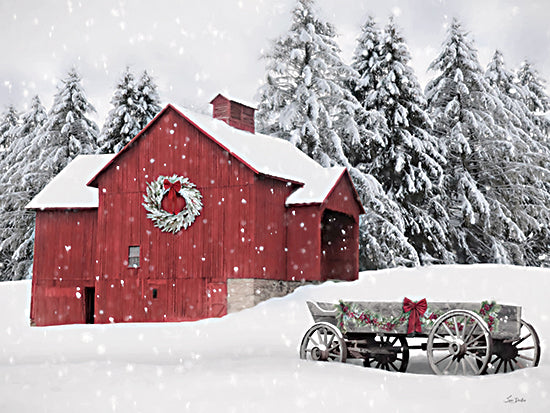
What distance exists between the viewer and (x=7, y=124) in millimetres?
46531

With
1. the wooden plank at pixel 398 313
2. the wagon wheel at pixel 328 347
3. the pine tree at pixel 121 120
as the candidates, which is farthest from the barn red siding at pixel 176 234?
the pine tree at pixel 121 120

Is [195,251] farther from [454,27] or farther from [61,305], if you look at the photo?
[454,27]

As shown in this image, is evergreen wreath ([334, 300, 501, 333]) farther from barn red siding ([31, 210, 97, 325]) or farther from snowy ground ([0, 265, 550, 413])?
barn red siding ([31, 210, 97, 325])

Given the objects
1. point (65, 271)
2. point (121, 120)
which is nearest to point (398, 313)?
point (65, 271)

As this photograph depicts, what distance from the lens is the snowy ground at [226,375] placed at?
870cm

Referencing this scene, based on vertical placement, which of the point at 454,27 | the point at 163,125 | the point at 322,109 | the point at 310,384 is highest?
the point at 454,27

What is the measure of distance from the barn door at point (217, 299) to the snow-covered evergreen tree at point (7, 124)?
27834mm

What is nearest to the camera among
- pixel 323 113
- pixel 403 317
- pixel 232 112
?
pixel 403 317

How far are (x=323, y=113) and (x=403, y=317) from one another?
22.0 m

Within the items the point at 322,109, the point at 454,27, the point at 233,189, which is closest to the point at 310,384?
the point at 233,189

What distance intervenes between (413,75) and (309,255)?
14400mm

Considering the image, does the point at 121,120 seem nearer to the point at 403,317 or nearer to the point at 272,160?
the point at 272,160

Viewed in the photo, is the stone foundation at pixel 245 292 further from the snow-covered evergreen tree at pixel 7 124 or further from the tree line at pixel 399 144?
the snow-covered evergreen tree at pixel 7 124

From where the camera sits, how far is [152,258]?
2322 centimetres
